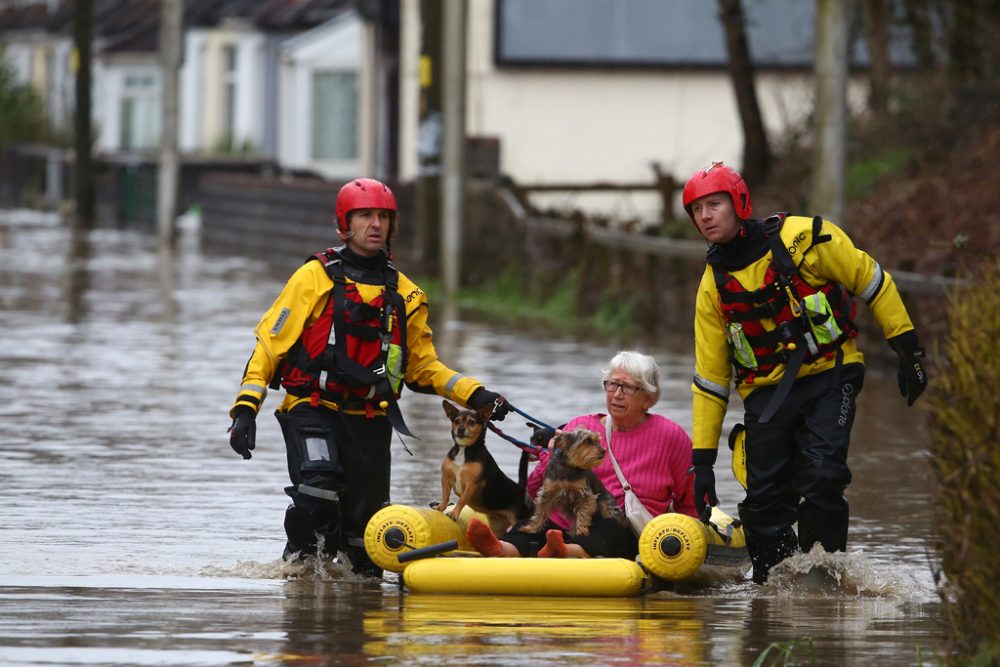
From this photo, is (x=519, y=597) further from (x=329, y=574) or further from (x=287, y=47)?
(x=287, y=47)

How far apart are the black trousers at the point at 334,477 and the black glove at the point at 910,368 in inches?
79.6

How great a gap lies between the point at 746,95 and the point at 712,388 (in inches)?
678

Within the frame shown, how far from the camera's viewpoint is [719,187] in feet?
27.8

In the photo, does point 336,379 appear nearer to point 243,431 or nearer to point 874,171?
point 243,431

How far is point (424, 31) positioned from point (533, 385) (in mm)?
10831

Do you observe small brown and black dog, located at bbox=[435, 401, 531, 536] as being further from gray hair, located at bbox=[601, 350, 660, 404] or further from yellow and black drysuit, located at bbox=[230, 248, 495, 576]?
gray hair, located at bbox=[601, 350, 660, 404]

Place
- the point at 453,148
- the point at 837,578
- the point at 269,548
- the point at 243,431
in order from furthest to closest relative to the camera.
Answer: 1. the point at 453,148
2. the point at 269,548
3. the point at 837,578
4. the point at 243,431

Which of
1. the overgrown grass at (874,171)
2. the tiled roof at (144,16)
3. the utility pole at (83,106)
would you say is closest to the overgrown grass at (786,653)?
the overgrown grass at (874,171)

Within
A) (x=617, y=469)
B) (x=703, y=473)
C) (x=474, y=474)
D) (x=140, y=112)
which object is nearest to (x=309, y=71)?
(x=140, y=112)

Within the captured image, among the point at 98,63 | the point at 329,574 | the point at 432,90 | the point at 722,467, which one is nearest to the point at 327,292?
the point at 329,574

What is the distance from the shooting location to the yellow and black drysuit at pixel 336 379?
8.73 meters

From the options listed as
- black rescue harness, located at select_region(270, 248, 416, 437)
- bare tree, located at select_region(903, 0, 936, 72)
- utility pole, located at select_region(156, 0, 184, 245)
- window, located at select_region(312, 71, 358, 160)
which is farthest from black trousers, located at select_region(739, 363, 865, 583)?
window, located at select_region(312, 71, 358, 160)

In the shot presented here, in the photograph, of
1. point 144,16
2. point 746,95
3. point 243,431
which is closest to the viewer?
point 243,431

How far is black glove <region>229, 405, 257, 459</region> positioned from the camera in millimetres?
8344
